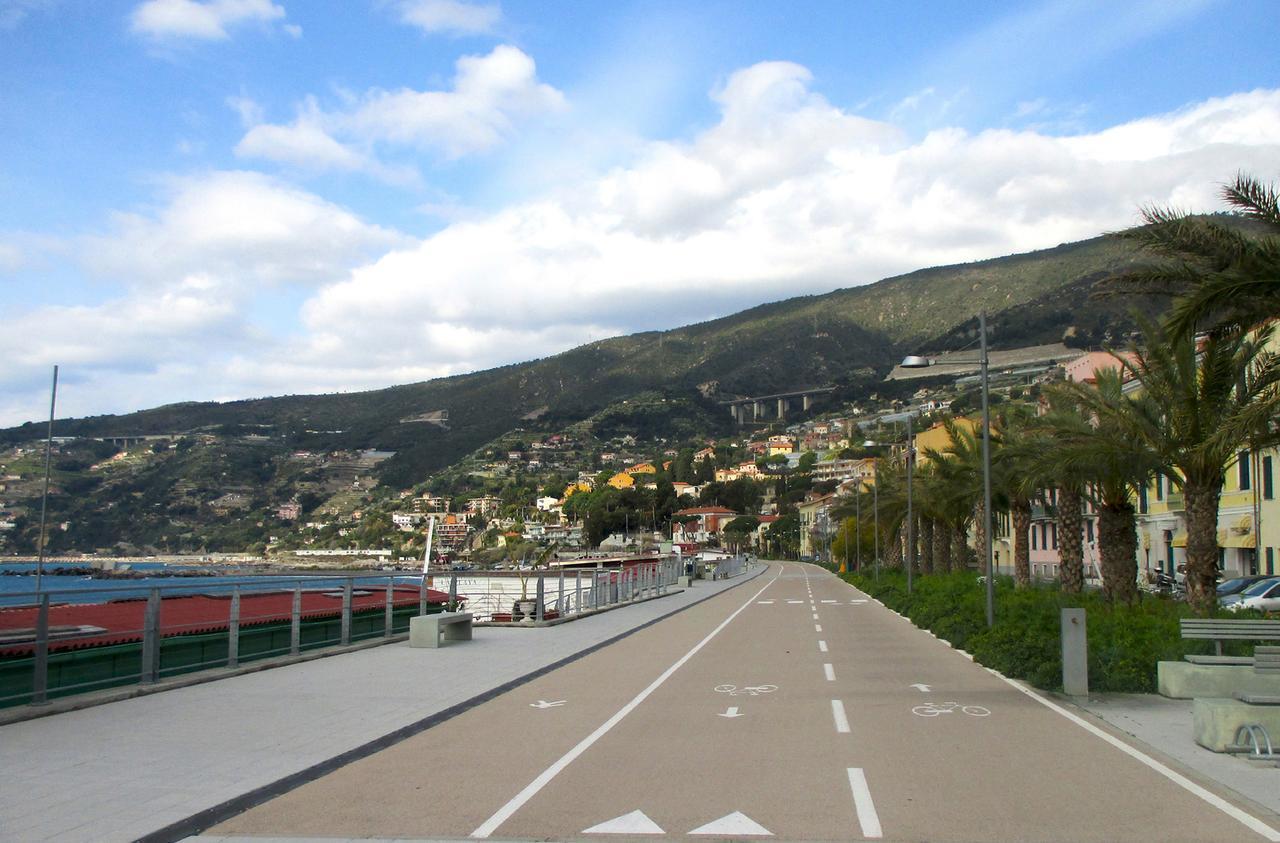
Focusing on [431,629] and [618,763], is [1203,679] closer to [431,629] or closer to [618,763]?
[618,763]

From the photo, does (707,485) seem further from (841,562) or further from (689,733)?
(689,733)

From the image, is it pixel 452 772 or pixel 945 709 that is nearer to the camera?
pixel 452 772

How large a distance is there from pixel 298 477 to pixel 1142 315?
169m

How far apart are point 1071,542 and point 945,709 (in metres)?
Result: 17.2

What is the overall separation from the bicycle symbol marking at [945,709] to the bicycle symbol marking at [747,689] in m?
2.22

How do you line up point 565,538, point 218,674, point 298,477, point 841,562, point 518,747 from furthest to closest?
1. point 298,477
2. point 565,538
3. point 841,562
4. point 218,674
5. point 518,747

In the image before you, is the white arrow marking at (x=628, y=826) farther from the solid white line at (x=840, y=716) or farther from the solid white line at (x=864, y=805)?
the solid white line at (x=840, y=716)

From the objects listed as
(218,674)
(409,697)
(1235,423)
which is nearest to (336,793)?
(409,697)

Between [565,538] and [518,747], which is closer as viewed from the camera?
[518,747]

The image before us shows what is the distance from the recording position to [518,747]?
10047 millimetres

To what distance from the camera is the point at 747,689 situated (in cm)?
1444

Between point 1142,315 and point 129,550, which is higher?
point 1142,315

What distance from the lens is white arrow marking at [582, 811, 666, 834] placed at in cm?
686

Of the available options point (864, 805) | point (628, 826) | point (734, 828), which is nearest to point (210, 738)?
point (628, 826)
